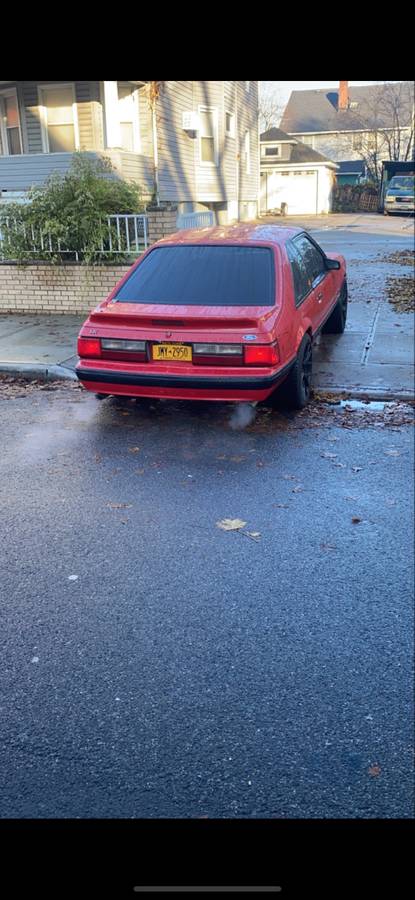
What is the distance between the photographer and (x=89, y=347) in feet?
19.9

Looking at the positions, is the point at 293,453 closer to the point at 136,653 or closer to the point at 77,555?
the point at 77,555

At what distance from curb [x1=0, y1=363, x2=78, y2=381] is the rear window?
5.28 feet

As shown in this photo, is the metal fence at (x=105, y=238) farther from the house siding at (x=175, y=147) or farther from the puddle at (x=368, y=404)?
the house siding at (x=175, y=147)

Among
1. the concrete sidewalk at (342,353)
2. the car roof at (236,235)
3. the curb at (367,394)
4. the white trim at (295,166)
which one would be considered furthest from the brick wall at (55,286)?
the white trim at (295,166)

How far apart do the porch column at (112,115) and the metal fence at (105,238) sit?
504 cm

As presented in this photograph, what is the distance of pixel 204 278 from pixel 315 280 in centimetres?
174

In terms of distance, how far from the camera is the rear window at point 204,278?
6.13 metres

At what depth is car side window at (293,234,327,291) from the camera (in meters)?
7.34

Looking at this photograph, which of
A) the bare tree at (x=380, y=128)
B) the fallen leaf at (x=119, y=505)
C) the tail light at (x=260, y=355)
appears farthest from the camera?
the bare tree at (x=380, y=128)

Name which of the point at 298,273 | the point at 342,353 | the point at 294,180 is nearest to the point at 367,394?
the point at 298,273

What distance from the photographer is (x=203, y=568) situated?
3840 millimetres

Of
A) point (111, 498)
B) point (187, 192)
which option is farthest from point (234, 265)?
point (187, 192)

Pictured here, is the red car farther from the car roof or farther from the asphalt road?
the asphalt road
